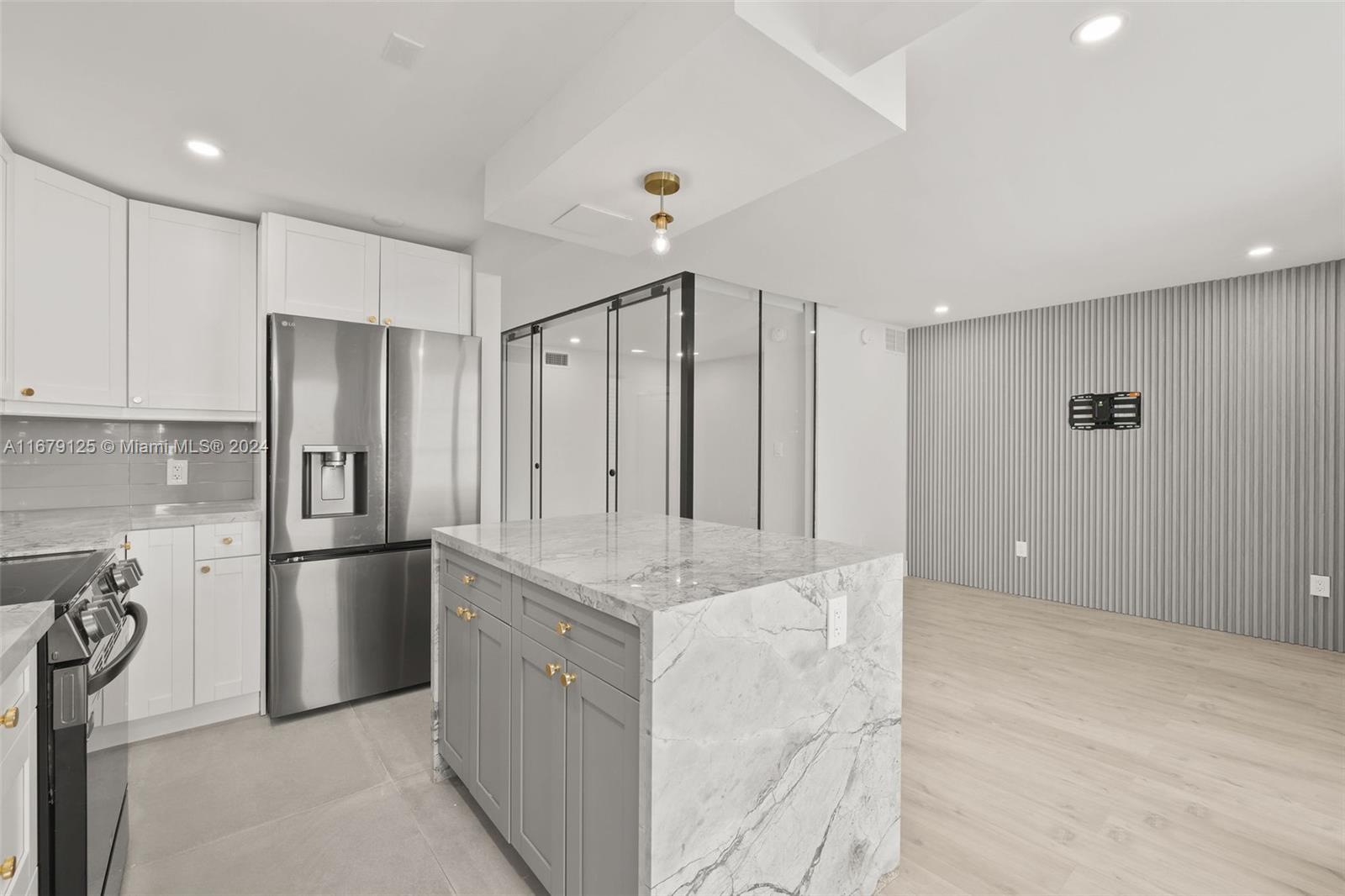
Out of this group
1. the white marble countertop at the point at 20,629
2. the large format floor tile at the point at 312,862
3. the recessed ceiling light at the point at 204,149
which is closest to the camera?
the white marble countertop at the point at 20,629

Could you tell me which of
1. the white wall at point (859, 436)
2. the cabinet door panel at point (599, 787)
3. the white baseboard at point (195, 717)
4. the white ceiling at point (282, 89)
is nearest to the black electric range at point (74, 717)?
the cabinet door panel at point (599, 787)

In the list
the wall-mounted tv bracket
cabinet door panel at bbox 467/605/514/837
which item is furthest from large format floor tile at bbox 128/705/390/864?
the wall-mounted tv bracket

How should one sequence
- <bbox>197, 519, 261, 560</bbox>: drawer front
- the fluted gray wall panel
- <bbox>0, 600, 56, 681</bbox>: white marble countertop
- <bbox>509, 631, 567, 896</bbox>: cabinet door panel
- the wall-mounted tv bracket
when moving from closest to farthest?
<bbox>0, 600, 56, 681</bbox>: white marble countertop → <bbox>509, 631, 567, 896</bbox>: cabinet door panel → <bbox>197, 519, 261, 560</bbox>: drawer front → the fluted gray wall panel → the wall-mounted tv bracket

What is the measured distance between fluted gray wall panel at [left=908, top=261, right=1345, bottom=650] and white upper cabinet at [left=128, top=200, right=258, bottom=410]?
5.29 metres

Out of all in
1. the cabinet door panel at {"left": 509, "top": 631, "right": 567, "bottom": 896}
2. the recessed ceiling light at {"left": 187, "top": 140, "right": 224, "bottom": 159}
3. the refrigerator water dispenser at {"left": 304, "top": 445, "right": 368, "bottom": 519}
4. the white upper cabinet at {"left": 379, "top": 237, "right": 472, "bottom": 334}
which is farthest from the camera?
the white upper cabinet at {"left": 379, "top": 237, "right": 472, "bottom": 334}

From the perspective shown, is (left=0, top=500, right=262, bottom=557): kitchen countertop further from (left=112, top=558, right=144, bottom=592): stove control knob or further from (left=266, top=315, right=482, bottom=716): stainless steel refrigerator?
(left=266, top=315, right=482, bottom=716): stainless steel refrigerator

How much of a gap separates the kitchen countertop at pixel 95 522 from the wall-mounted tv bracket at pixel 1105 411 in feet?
18.1

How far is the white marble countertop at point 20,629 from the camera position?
964 mm

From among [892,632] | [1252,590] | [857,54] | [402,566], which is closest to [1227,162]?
[857,54]

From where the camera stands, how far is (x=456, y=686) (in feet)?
6.96

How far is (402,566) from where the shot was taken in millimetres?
3049

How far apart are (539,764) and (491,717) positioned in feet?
1.09

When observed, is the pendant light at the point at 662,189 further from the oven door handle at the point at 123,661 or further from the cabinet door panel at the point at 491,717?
the oven door handle at the point at 123,661

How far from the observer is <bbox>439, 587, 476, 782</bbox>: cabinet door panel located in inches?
79.6
